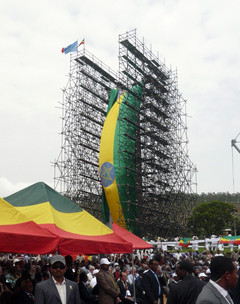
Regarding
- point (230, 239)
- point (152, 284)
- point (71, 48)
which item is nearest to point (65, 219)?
point (152, 284)

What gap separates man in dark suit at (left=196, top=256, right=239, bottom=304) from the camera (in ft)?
8.74

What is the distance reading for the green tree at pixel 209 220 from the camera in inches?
1964

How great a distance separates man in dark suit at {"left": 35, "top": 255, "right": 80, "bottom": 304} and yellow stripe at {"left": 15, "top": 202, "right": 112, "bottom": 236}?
2103 mm

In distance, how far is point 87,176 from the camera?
3869 cm

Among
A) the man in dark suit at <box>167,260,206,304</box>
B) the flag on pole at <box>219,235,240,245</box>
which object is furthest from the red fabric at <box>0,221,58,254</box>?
the flag on pole at <box>219,235,240,245</box>

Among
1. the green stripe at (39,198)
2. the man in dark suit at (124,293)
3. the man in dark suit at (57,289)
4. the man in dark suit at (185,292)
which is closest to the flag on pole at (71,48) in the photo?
the man in dark suit at (124,293)

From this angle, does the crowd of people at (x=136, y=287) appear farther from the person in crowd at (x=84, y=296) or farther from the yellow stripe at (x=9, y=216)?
the yellow stripe at (x=9, y=216)

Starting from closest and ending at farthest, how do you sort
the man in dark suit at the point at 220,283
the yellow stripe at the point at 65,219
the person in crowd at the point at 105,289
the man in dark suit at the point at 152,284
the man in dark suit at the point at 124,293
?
the man in dark suit at the point at 220,283
the yellow stripe at the point at 65,219
the person in crowd at the point at 105,289
the man in dark suit at the point at 152,284
the man in dark suit at the point at 124,293

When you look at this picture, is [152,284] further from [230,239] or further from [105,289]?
[230,239]

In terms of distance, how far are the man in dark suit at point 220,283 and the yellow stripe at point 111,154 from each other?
2729cm

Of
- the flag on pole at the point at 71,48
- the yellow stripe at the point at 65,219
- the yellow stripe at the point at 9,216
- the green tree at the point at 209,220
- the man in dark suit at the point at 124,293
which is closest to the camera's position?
the yellow stripe at the point at 9,216

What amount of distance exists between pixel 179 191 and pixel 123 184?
330 inches

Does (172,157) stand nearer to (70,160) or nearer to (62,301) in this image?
(70,160)

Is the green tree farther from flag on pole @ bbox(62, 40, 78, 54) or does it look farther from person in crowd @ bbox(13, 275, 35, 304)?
person in crowd @ bbox(13, 275, 35, 304)
